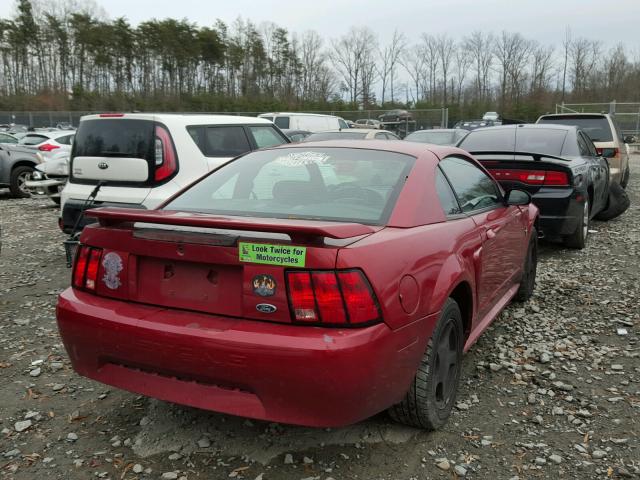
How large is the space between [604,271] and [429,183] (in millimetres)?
3870

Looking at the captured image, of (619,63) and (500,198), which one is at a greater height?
(619,63)

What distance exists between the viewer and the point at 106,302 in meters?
2.55

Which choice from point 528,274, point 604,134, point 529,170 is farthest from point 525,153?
point 604,134

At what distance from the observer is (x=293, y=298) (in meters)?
2.18

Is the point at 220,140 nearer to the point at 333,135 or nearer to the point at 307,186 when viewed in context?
the point at 307,186

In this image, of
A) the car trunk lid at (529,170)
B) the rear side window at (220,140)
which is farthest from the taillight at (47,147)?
the car trunk lid at (529,170)

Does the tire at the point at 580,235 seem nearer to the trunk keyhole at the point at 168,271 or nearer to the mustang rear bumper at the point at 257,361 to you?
the mustang rear bumper at the point at 257,361

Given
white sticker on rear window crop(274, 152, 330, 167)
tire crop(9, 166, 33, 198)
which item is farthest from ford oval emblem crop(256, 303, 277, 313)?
tire crop(9, 166, 33, 198)

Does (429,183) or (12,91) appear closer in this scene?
(429,183)

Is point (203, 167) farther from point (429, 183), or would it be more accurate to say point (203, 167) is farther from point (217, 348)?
point (217, 348)

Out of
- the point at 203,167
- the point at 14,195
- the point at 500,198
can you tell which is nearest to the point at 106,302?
the point at 500,198

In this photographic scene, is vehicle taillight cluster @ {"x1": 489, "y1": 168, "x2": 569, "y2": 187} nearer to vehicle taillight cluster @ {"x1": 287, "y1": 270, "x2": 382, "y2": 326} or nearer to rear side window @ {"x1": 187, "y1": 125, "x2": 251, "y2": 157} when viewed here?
rear side window @ {"x1": 187, "y1": 125, "x2": 251, "y2": 157}

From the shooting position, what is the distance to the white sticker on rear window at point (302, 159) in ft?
10.6

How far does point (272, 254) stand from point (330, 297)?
29 cm
